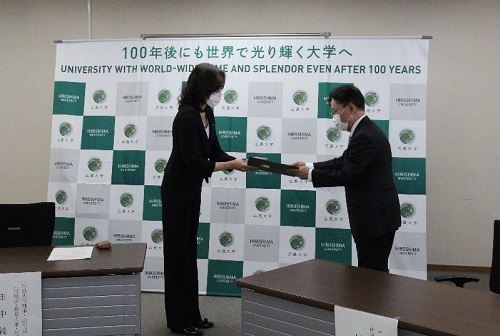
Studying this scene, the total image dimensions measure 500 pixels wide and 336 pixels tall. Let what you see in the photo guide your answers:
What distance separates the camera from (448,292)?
200 cm

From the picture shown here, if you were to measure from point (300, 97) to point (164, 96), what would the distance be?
1.13 m

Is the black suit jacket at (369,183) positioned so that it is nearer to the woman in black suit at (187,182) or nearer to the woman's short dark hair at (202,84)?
the woman in black suit at (187,182)

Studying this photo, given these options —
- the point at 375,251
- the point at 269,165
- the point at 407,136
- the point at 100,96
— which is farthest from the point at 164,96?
the point at 375,251

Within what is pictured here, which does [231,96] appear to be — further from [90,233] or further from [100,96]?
[90,233]

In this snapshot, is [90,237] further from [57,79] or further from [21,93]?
[21,93]

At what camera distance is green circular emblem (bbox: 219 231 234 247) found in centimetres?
412

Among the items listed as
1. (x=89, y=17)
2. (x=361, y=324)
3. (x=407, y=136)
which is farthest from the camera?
(x=89, y=17)

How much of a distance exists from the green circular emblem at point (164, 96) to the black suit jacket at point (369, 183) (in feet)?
6.20

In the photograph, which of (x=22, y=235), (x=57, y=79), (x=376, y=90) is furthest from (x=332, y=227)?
(x=57, y=79)

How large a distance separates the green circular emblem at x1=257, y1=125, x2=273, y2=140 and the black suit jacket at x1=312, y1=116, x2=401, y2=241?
1.33 meters

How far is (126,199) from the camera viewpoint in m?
4.22

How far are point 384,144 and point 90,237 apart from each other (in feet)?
8.69

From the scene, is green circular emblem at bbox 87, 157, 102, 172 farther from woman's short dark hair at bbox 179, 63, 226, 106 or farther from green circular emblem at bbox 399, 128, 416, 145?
green circular emblem at bbox 399, 128, 416, 145

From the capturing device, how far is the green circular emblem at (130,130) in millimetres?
4234
